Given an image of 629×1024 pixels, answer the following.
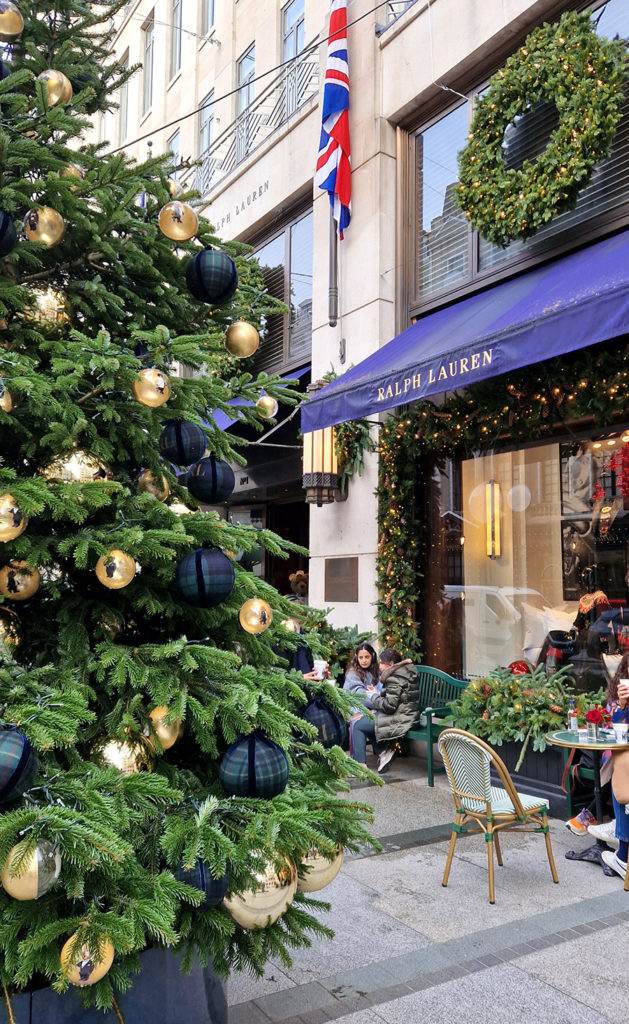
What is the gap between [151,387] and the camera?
2863 mm

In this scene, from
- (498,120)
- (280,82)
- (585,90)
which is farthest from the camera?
(280,82)

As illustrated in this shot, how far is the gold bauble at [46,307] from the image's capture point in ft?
10.7

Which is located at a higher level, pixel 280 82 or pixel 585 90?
pixel 280 82

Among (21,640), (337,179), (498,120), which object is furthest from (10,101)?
(337,179)

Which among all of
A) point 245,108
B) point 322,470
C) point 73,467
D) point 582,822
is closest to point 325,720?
point 73,467

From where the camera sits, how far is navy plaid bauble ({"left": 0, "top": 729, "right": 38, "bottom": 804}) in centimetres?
214

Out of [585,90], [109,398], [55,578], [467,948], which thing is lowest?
[467,948]

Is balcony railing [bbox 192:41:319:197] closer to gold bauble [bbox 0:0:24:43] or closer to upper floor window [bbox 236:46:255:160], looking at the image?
upper floor window [bbox 236:46:255:160]

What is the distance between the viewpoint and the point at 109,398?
3086mm

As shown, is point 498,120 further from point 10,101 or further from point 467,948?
point 467,948

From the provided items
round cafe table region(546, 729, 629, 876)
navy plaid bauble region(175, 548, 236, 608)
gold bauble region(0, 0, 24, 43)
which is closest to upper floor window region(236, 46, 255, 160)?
gold bauble region(0, 0, 24, 43)

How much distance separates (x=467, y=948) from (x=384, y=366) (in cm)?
549

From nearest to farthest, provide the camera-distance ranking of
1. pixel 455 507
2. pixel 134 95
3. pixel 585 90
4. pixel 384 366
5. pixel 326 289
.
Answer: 1. pixel 585 90
2. pixel 384 366
3. pixel 455 507
4. pixel 326 289
5. pixel 134 95

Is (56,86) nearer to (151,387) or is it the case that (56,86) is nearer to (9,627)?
(151,387)
